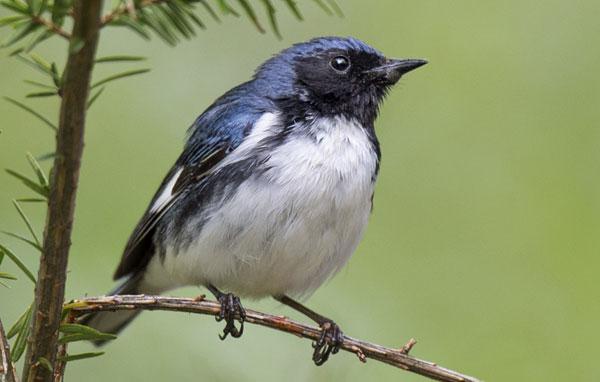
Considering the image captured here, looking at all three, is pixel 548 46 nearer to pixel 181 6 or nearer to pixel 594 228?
pixel 594 228

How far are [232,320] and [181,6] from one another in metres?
2.05

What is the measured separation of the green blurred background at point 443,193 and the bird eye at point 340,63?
0.78 meters

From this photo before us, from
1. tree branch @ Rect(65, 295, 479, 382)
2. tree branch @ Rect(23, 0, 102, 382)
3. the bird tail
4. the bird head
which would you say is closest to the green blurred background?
the bird tail

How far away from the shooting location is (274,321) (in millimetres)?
1965

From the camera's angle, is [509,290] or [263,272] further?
[509,290]

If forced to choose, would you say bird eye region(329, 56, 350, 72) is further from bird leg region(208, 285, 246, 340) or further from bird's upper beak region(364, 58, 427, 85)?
bird leg region(208, 285, 246, 340)

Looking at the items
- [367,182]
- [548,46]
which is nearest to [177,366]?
[367,182]

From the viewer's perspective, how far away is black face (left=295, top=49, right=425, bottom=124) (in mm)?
3420

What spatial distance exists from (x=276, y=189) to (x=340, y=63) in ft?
2.78

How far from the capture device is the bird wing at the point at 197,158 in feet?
11.1

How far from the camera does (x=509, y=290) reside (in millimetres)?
4027

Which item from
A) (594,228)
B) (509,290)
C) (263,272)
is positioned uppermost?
(594,228)

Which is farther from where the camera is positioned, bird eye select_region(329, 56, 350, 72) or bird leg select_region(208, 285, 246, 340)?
bird eye select_region(329, 56, 350, 72)

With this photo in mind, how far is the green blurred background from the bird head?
747 millimetres
